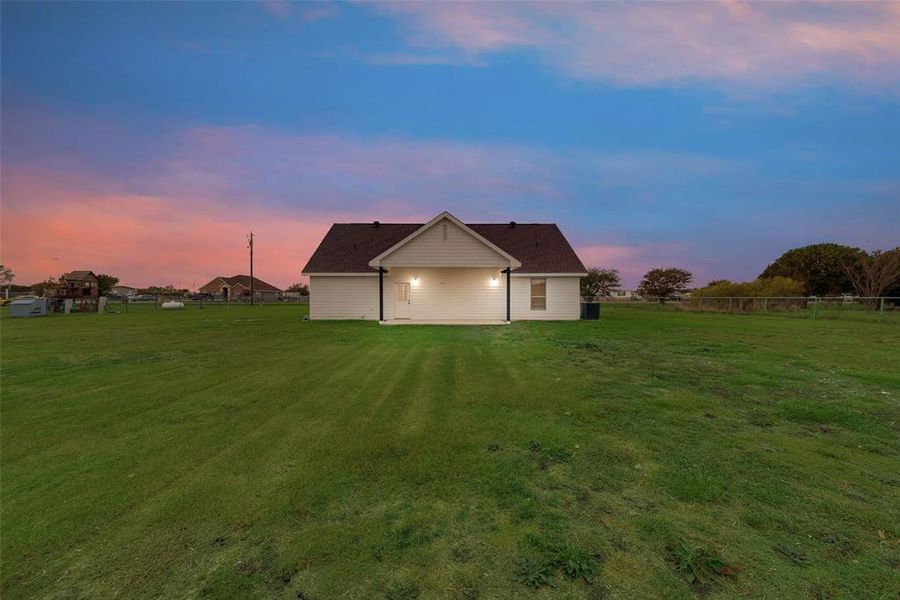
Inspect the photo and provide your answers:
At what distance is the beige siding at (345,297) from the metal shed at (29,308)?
2146cm

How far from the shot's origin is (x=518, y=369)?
7594 mm

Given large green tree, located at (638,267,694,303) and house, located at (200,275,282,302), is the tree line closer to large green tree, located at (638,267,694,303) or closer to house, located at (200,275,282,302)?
large green tree, located at (638,267,694,303)

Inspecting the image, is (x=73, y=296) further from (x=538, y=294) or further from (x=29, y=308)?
(x=538, y=294)

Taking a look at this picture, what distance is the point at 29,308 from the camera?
24.5 metres

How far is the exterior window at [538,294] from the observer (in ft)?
68.5

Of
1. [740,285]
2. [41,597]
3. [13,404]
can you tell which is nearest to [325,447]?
[41,597]

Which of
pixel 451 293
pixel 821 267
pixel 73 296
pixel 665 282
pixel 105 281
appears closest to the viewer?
pixel 451 293

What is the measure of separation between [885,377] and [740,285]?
27.6 meters

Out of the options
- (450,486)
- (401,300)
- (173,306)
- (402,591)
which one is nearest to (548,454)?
(450,486)

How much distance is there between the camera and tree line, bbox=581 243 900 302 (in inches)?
1158

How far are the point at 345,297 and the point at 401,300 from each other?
3408 millimetres

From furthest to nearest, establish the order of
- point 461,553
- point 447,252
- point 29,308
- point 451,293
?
point 29,308 < point 451,293 < point 447,252 < point 461,553

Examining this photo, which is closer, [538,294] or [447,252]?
[447,252]

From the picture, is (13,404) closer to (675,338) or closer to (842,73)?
(675,338)
